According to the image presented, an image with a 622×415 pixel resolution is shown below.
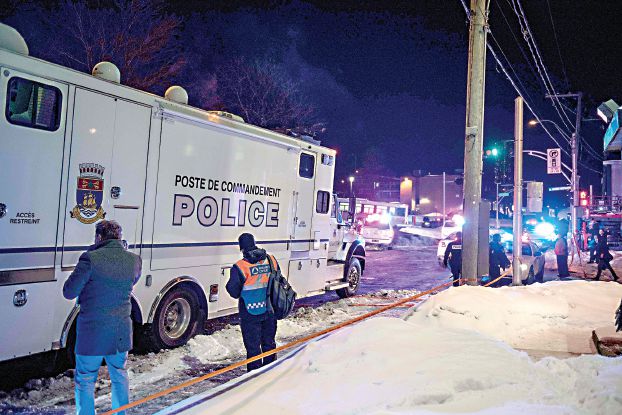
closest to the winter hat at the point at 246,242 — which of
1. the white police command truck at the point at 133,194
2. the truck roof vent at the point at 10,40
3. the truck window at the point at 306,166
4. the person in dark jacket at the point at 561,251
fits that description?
the white police command truck at the point at 133,194

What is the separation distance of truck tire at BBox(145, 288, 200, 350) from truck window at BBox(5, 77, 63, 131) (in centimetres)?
273

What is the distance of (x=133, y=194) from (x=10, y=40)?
2.10m

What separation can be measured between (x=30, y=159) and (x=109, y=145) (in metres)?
0.97

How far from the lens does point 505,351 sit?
5.36 meters

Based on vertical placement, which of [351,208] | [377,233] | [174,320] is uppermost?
[351,208]

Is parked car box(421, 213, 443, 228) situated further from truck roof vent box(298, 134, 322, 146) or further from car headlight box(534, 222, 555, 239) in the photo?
truck roof vent box(298, 134, 322, 146)

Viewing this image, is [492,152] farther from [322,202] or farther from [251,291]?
[251,291]

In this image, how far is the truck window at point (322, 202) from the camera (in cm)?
1077

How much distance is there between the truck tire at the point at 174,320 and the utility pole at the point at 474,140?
18.4 ft

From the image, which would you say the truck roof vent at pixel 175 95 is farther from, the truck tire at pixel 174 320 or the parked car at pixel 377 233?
the parked car at pixel 377 233

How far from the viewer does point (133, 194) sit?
655 centimetres

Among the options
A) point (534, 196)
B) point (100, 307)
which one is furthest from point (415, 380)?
point (534, 196)

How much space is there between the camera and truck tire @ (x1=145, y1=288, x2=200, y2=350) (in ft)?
23.0

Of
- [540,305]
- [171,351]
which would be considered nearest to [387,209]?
[540,305]
